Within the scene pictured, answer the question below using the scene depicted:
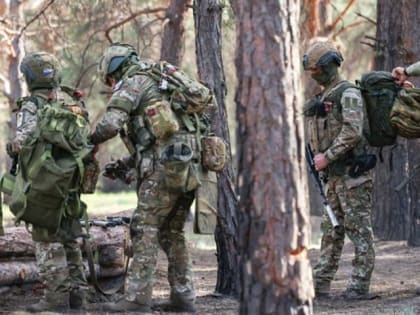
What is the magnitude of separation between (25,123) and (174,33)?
7518 mm

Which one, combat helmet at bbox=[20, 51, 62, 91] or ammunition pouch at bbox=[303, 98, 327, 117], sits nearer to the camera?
combat helmet at bbox=[20, 51, 62, 91]

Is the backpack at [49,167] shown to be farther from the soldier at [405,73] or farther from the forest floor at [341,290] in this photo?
the soldier at [405,73]

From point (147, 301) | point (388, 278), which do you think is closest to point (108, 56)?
point (147, 301)

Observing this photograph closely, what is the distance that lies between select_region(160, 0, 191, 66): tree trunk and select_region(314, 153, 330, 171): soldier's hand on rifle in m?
6.57

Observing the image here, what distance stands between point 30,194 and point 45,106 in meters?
0.74

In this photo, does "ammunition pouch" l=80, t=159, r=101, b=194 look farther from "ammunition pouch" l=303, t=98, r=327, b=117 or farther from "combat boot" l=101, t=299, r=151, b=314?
"ammunition pouch" l=303, t=98, r=327, b=117

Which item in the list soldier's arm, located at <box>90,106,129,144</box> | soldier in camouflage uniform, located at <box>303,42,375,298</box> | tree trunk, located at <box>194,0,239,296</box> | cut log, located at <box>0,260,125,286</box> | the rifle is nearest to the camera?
soldier's arm, located at <box>90,106,129,144</box>

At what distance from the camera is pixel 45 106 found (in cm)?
788

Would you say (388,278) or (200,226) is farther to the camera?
(388,278)

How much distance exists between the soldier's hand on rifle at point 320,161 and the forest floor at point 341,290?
1.25 meters

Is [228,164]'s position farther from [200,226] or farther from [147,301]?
[147,301]

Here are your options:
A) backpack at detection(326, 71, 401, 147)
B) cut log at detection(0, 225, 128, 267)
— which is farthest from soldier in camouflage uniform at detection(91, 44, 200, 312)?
backpack at detection(326, 71, 401, 147)

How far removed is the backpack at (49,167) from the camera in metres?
7.68

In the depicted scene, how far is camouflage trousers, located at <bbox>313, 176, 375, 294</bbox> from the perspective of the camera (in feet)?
29.0
